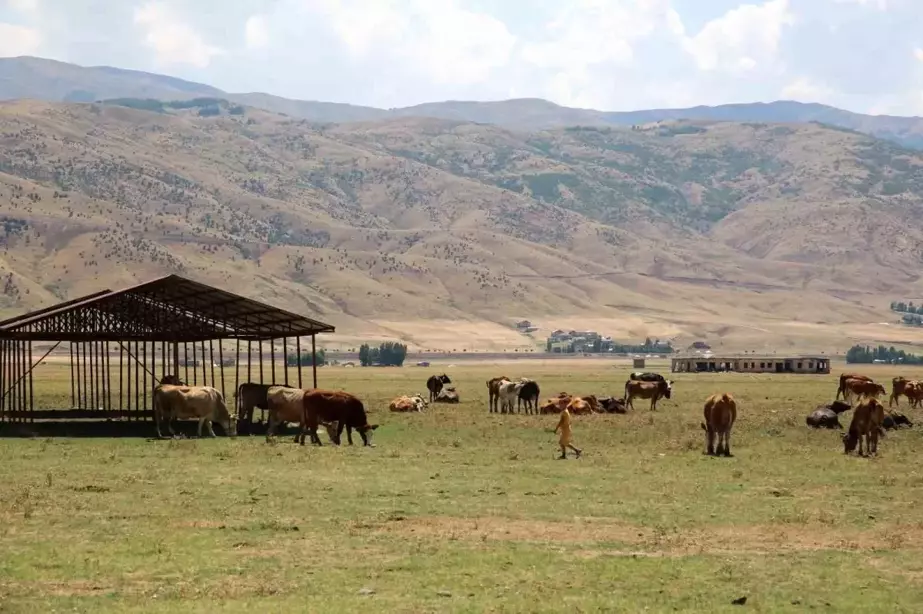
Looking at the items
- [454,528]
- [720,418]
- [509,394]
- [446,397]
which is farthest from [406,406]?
[454,528]

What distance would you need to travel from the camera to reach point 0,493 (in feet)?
78.5

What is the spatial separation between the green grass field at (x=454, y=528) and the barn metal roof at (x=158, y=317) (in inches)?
270

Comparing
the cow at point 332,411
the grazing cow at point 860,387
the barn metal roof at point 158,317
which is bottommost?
the grazing cow at point 860,387

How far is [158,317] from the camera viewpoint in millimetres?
44344

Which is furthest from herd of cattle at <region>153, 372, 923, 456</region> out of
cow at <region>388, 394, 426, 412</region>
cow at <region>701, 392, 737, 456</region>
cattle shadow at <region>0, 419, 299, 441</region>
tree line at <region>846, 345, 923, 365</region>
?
tree line at <region>846, 345, 923, 365</region>

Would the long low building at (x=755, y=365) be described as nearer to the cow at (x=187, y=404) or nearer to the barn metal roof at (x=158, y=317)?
the barn metal roof at (x=158, y=317)

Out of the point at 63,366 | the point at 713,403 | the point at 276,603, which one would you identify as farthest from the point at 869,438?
the point at 63,366

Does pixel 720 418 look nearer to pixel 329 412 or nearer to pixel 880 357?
pixel 329 412

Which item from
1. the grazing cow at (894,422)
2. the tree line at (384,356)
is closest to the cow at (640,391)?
the grazing cow at (894,422)

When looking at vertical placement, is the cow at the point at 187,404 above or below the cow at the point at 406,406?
above

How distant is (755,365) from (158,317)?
278ft

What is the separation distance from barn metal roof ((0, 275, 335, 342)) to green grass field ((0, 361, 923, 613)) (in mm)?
6848

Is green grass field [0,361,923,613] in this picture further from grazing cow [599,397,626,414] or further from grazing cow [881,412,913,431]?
grazing cow [599,397,626,414]

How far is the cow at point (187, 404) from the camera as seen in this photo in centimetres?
3722
